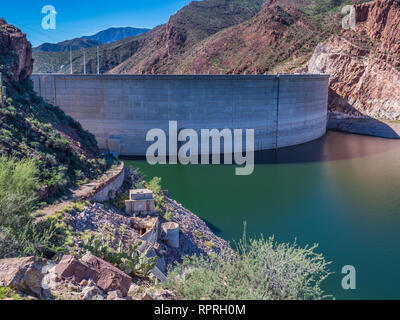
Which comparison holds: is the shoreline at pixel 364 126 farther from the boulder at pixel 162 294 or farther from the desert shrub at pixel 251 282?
the boulder at pixel 162 294

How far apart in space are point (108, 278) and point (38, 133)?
7.18 meters

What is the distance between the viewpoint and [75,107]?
84.9 feet

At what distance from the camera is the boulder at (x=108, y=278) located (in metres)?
5.35

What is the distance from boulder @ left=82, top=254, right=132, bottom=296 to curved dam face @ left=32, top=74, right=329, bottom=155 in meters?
19.9

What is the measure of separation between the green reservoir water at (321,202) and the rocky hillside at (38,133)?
5.12 m

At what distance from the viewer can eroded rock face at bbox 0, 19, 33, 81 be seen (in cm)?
1359

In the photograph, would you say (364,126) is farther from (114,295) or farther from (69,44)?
(69,44)

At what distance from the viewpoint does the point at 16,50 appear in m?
13.9

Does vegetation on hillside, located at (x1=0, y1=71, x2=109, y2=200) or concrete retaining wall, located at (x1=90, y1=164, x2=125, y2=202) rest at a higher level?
vegetation on hillside, located at (x1=0, y1=71, x2=109, y2=200)

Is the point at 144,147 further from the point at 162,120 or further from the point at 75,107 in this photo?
the point at 75,107

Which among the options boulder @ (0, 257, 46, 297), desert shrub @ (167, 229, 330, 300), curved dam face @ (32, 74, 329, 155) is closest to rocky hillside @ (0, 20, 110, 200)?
boulder @ (0, 257, 46, 297)

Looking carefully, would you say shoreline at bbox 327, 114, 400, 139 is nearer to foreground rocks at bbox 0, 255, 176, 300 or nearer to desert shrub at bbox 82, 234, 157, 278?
desert shrub at bbox 82, 234, 157, 278

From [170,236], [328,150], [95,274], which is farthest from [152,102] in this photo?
[95,274]

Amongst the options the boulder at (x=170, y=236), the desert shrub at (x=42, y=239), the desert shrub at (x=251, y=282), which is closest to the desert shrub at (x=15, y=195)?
the desert shrub at (x=42, y=239)
